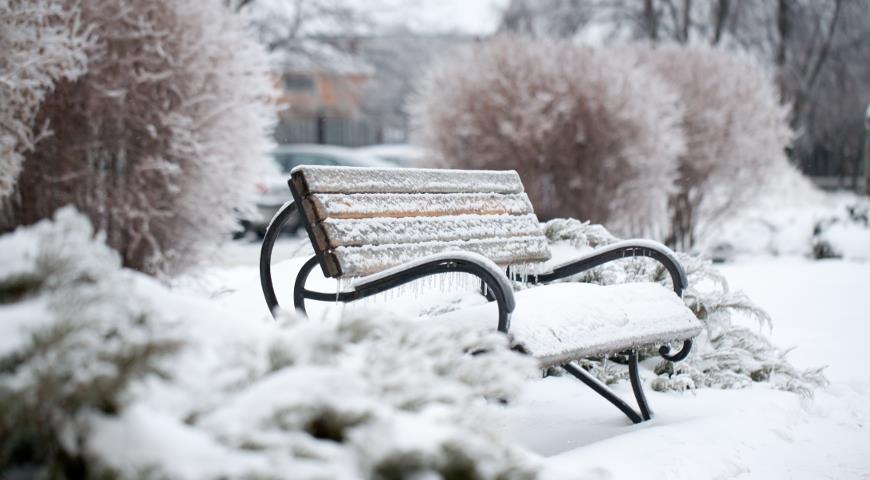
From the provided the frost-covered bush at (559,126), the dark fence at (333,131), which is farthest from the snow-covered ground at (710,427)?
the dark fence at (333,131)

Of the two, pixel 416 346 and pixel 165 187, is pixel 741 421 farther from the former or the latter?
pixel 165 187

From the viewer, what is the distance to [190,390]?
4.15 feet

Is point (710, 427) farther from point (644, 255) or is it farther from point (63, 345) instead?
point (63, 345)

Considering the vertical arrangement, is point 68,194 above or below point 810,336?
above

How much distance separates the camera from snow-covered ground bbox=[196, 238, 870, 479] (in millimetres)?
2707

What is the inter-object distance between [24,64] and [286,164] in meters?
9.90

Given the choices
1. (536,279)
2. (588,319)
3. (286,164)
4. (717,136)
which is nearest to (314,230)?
(588,319)

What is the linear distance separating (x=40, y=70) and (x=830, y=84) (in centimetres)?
2006

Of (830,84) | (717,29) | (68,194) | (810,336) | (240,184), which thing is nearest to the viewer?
(810,336)

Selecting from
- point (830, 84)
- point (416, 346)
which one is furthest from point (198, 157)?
point (830, 84)

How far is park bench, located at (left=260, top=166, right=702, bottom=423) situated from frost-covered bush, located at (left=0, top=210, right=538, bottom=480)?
971mm

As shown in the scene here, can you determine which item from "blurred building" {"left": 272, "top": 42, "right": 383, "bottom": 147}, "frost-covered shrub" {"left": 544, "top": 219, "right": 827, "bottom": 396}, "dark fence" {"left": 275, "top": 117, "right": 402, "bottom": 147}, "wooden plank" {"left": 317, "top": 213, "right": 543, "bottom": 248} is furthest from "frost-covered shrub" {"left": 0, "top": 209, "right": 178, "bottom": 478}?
"dark fence" {"left": 275, "top": 117, "right": 402, "bottom": 147}

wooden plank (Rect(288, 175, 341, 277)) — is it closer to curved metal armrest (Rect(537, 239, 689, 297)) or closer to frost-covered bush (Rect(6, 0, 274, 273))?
curved metal armrest (Rect(537, 239, 689, 297))

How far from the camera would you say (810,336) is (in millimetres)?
4980
